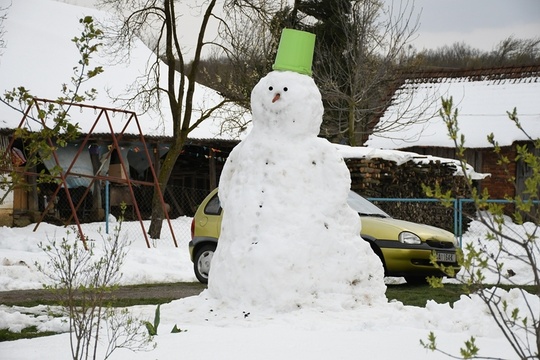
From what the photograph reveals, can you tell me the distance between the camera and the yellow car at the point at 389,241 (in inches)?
472

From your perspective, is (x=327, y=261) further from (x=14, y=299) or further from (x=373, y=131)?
(x=373, y=131)

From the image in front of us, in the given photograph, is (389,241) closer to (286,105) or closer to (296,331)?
(286,105)

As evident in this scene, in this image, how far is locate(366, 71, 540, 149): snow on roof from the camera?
25.1 metres

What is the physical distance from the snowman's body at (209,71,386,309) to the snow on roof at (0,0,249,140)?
14.3 meters

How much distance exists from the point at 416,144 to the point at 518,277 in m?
12.3

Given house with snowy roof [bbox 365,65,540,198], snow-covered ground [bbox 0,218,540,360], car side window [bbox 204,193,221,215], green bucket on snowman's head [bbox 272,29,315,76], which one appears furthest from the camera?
house with snowy roof [bbox 365,65,540,198]

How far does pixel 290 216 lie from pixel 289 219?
1.2 inches

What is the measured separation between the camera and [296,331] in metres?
6.99

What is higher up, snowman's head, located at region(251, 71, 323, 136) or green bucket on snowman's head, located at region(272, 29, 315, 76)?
green bucket on snowman's head, located at region(272, 29, 315, 76)

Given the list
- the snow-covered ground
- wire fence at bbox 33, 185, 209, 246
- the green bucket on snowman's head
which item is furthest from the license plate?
wire fence at bbox 33, 185, 209, 246

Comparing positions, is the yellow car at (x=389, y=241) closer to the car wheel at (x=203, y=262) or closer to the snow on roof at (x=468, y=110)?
the car wheel at (x=203, y=262)

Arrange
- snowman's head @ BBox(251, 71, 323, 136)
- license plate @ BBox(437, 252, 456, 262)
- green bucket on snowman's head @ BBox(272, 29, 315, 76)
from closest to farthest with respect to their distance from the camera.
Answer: snowman's head @ BBox(251, 71, 323, 136) → green bucket on snowman's head @ BBox(272, 29, 315, 76) → license plate @ BBox(437, 252, 456, 262)

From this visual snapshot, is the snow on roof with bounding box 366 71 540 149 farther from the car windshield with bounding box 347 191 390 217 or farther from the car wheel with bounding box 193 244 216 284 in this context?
the car wheel with bounding box 193 244 216 284

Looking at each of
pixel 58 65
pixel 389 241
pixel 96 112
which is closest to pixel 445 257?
pixel 389 241
